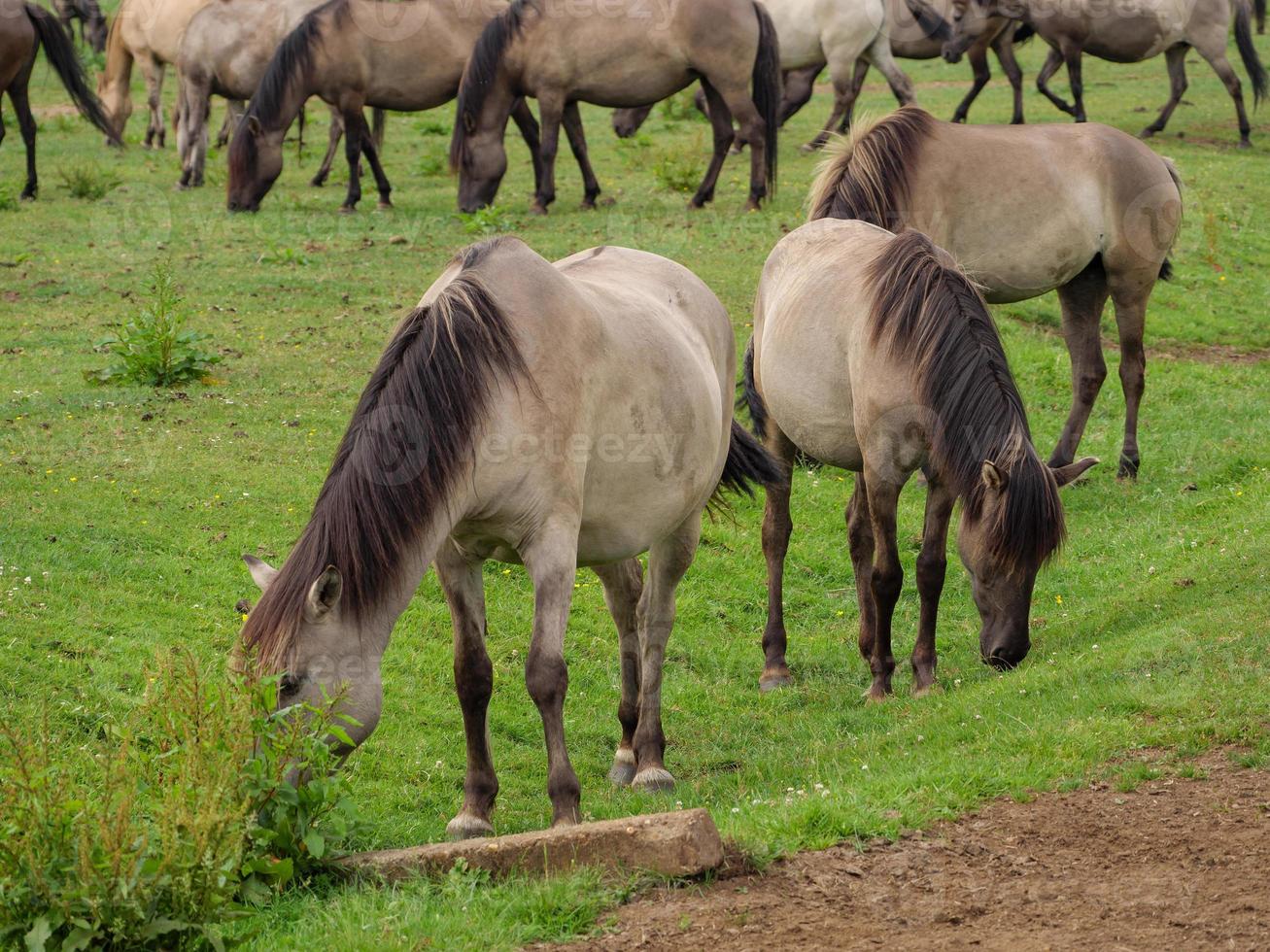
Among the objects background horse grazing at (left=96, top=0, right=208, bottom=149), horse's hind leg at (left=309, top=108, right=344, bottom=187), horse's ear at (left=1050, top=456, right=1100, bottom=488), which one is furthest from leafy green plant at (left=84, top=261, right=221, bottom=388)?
background horse grazing at (left=96, top=0, right=208, bottom=149)

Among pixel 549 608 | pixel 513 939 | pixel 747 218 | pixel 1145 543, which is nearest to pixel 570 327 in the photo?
pixel 549 608

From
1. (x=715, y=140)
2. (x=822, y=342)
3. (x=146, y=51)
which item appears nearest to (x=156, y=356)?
(x=822, y=342)

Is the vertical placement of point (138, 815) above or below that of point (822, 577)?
above

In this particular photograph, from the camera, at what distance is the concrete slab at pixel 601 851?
4.19m

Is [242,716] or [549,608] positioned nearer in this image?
[242,716]

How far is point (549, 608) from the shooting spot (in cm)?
500

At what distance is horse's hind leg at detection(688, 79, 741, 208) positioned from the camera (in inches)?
622

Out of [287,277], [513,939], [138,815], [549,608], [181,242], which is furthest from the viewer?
[181,242]

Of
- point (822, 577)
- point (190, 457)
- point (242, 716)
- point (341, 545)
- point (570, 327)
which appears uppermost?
point (570, 327)

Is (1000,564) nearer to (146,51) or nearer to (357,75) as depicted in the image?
(357,75)

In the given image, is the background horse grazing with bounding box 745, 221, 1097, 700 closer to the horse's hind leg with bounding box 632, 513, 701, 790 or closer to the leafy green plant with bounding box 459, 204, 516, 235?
the horse's hind leg with bounding box 632, 513, 701, 790

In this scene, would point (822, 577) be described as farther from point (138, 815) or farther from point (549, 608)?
point (138, 815)

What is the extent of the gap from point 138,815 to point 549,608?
1.47 metres

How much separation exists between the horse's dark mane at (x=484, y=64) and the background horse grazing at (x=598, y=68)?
0.03 feet
